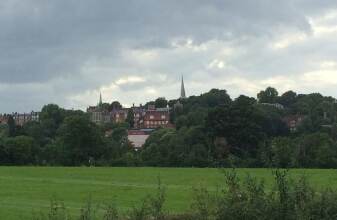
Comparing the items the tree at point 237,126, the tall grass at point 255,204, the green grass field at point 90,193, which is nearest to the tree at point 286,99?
the tree at point 237,126

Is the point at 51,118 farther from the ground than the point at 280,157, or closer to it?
farther from the ground

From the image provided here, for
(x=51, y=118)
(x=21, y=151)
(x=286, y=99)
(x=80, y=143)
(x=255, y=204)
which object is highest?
(x=286, y=99)

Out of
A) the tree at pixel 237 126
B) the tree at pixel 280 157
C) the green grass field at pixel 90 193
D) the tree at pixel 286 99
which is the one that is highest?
the tree at pixel 286 99

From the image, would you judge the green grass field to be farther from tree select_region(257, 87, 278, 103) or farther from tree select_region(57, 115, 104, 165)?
tree select_region(257, 87, 278, 103)

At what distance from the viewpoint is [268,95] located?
Answer: 174750 mm

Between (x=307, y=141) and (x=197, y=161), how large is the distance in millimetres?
10827

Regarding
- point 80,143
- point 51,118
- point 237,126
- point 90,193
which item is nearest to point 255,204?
point 90,193

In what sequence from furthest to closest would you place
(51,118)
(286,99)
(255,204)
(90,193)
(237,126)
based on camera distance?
(286,99) → (51,118) → (237,126) → (90,193) → (255,204)

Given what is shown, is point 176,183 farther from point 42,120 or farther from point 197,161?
point 42,120

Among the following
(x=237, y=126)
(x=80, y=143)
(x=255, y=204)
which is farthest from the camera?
(x=80, y=143)

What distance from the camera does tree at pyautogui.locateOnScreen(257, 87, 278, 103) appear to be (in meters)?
173

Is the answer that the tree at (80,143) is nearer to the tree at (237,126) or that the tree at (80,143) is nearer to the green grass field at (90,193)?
the tree at (237,126)

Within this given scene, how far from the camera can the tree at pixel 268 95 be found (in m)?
173

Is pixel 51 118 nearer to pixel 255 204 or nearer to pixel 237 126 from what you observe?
pixel 237 126
